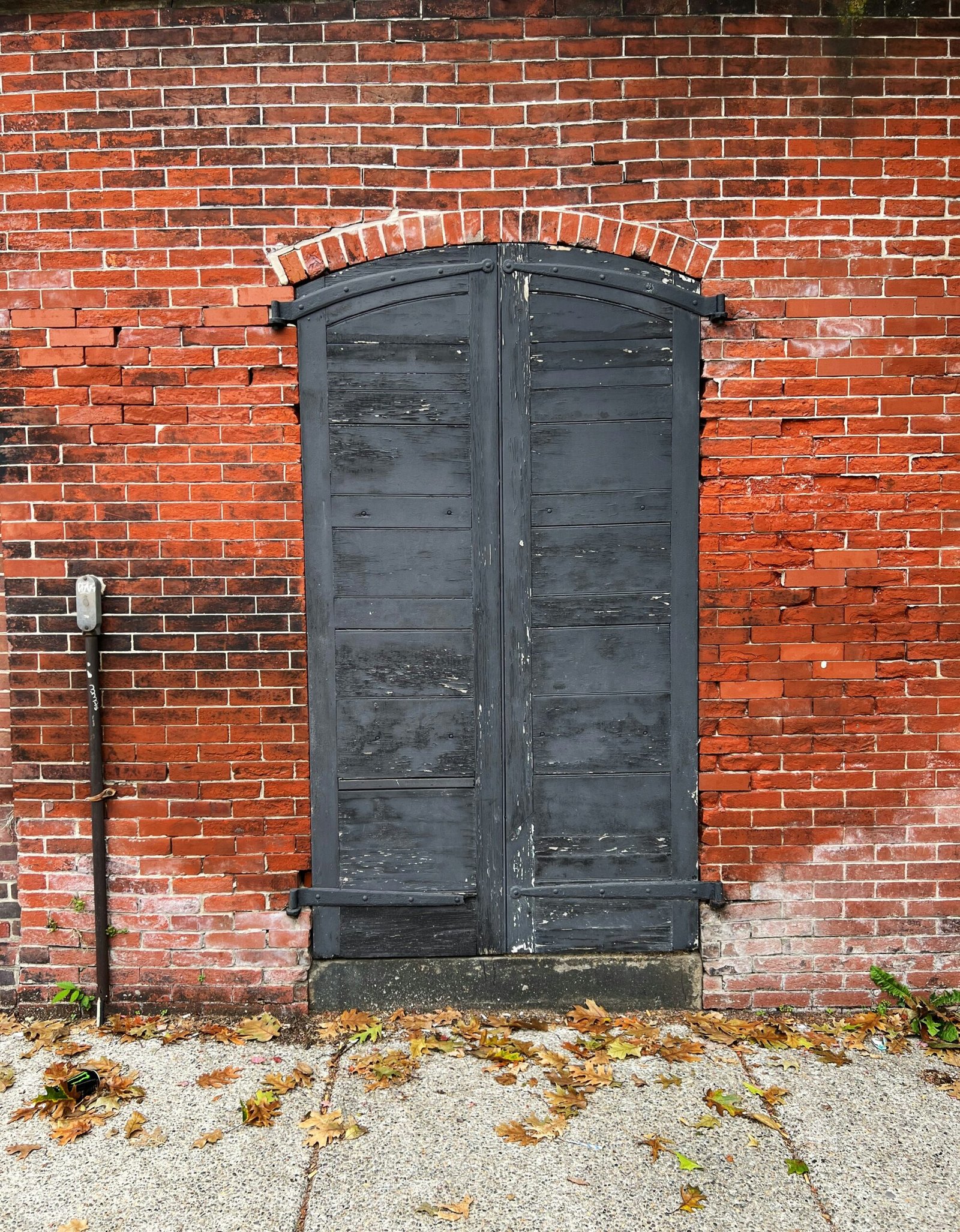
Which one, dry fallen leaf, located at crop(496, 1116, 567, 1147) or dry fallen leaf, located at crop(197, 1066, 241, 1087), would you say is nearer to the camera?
dry fallen leaf, located at crop(496, 1116, 567, 1147)

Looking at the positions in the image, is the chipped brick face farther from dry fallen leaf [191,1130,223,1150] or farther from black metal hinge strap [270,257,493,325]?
dry fallen leaf [191,1130,223,1150]

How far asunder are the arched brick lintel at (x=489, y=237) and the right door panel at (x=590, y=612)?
0.28 feet

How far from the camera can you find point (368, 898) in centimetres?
365

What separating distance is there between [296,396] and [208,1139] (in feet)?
9.03

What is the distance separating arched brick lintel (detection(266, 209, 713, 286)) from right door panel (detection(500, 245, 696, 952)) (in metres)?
0.08

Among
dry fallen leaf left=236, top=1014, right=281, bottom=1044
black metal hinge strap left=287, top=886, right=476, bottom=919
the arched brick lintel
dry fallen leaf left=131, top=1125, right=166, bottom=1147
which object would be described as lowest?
dry fallen leaf left=131, top=1125, right=166, bottom=1147

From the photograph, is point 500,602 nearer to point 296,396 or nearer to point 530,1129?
point 296,396

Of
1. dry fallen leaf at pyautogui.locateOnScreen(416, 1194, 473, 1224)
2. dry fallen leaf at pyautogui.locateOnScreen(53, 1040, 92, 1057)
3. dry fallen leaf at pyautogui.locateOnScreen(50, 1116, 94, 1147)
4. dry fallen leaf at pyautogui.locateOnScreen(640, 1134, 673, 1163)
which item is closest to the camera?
dry fallen leaf at pyautogui.locateOnScreen(416, 1194, 473, 1224)

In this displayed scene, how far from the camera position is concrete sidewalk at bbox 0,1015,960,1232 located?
8.62 feet

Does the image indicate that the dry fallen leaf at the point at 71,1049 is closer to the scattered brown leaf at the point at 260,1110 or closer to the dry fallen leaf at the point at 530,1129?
the scattered brown leaf at the point at 260,1110

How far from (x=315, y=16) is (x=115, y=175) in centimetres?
103

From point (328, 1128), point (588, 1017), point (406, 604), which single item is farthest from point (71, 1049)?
point (406, 604)

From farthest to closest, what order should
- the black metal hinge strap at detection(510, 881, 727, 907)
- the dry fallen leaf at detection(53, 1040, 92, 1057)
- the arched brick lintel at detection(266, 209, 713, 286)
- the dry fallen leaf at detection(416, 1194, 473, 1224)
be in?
the black metal hinge strap at detection(510, 881, 727, 907)
the arched brick lintel at detection(266, 209, 713, 286)
the dry fallen leaf at detection(53, 1040, 92, 1057)
the dry fallen leaf at detection(416, 1194, 473, 1224)

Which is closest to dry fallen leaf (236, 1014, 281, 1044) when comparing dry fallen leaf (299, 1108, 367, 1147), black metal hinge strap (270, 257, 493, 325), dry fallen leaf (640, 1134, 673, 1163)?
dry fallen leaf (299, 1108, 367, 1147)
